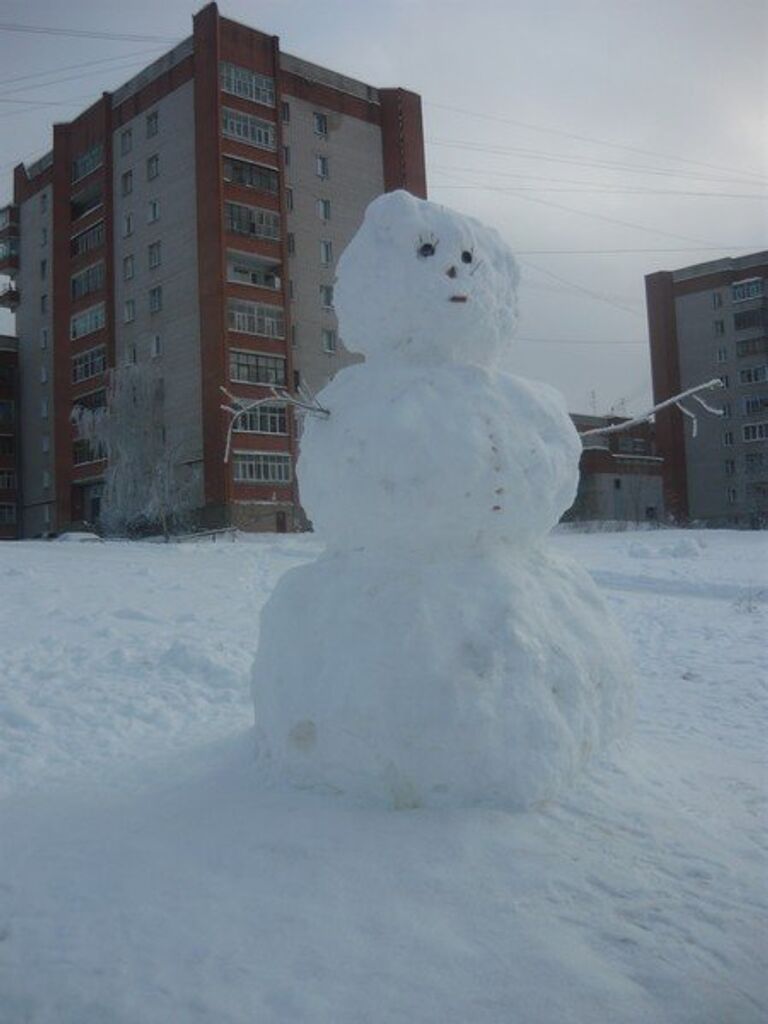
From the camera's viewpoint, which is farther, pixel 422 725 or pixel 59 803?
pixel 59 803

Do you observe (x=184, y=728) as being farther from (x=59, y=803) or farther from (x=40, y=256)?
(x=40, y=256)

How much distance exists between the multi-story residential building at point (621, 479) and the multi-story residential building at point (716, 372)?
108cm

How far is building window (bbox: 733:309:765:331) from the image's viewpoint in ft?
163

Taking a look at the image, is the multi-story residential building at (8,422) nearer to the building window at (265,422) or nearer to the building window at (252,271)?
the building window at (252,271)

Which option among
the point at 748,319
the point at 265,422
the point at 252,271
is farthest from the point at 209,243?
the point at 748,319

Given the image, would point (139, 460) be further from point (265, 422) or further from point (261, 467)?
point (265, 422)

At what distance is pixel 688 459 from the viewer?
51.7 meters

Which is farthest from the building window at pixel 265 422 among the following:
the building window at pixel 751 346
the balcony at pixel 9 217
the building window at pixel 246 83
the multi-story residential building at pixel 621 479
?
the building window at pixel 751 346

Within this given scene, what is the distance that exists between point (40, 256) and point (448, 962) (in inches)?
2010

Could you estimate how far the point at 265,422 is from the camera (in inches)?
1385

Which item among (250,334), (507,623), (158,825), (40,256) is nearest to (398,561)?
(507,623)

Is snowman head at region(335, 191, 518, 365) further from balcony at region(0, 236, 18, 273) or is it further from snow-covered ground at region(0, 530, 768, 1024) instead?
balcony at region(0, 236, 18, 273)

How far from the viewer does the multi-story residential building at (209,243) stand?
35.3m

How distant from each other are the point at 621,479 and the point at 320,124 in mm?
25923
